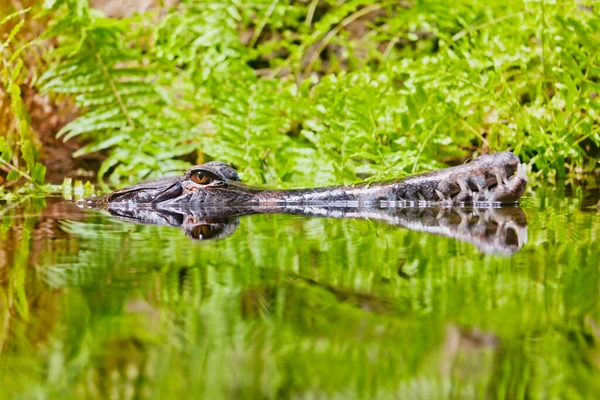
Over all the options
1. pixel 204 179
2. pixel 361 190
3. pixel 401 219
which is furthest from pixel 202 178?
pixel 401 219

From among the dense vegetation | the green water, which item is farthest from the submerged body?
the green water

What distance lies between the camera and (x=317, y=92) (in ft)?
20.8

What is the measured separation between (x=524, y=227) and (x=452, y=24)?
431cm

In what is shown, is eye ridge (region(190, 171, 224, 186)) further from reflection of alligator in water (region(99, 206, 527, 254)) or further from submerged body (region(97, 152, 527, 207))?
reflection of alligator in water (region(99, 206, 527, 254))

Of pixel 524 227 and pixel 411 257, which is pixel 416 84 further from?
pixel 411 257

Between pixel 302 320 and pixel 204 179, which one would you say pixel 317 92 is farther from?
pixel 302 320

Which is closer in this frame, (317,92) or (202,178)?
(202,178)

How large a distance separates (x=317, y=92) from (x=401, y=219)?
3.46m

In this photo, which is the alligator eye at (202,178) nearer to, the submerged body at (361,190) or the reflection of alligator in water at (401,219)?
the submerged body at (361,190)

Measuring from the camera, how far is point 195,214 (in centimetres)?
351

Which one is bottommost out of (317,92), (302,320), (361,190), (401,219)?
(302,320)

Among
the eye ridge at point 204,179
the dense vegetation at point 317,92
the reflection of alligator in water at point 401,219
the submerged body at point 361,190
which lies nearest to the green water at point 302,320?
the reflection of alligator in water at point 401,219

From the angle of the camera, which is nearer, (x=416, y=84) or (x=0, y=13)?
(x=416, y=84)

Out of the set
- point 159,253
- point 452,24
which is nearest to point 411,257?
point 159,253
